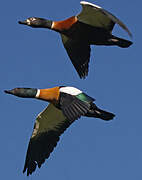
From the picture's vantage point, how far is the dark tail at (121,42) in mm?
17922

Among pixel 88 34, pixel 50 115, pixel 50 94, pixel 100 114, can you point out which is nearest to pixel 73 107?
pixel 50 94

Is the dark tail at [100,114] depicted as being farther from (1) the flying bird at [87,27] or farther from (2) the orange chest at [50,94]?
(1) the flying bird at [87,27]

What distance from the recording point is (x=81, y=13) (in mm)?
17953

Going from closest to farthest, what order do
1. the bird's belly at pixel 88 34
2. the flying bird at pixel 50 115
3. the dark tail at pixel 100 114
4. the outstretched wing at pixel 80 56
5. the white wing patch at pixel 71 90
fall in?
the flying bird at pixel 50 115, the white wing patch at pixel 71 90, the dark tail at pixel 100 114, the bird's belly at pixel 88 34, the outstretched wing at pixel 80 56

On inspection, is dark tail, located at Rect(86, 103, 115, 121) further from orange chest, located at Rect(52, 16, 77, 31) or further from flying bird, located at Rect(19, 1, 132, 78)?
orange chest, located at Rect(52, 16, 77, 31)

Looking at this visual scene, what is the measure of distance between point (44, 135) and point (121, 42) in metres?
3.03

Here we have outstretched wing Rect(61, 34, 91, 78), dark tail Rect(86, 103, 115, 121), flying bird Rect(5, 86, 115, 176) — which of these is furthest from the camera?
outstretched wing Rect(61, 34, 91, 78)

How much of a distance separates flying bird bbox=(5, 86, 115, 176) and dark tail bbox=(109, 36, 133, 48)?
1911 millimetres

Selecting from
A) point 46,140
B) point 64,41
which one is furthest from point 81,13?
point 46,140

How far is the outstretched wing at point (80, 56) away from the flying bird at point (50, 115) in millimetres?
1537

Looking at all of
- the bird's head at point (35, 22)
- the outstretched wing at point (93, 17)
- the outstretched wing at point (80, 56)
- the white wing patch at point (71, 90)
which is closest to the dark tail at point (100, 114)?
the white wing patch at point (71, 90)

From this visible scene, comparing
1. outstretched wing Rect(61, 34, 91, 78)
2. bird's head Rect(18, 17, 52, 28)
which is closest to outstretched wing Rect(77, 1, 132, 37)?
outstretched wing Rect(61, 34, 91, 78)

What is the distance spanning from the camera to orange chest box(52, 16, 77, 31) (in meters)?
18.0

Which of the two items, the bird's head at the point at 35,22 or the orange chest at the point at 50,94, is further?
the bird's head at the point at 35,22
